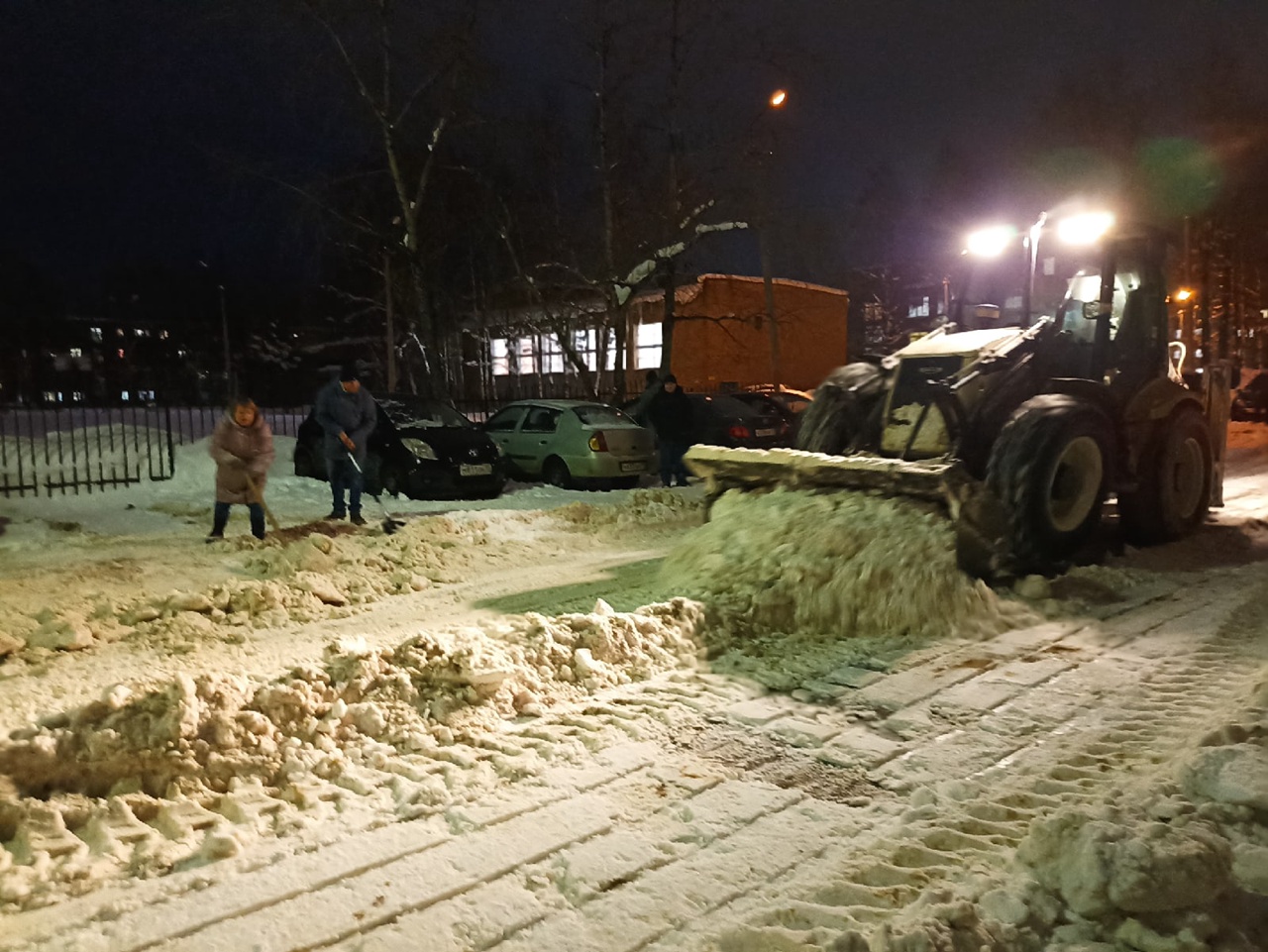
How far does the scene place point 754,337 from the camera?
2866 cm

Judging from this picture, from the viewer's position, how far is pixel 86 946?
2.87 meters

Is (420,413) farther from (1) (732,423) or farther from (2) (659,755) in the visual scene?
(2) (659,755)

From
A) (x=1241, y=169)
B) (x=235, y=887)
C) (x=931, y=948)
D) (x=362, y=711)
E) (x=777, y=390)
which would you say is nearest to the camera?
(x=931, y=948)

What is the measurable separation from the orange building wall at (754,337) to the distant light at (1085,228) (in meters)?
17.0

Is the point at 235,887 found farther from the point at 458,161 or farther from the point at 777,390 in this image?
the point at 458,161

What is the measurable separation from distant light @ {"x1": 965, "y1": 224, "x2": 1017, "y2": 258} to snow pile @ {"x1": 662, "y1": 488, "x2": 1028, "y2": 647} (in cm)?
345

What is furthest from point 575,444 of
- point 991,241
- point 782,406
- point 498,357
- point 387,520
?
point 498,357

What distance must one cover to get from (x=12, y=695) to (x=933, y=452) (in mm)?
6572

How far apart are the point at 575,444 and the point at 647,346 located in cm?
1533

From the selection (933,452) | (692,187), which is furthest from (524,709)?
(692,187)

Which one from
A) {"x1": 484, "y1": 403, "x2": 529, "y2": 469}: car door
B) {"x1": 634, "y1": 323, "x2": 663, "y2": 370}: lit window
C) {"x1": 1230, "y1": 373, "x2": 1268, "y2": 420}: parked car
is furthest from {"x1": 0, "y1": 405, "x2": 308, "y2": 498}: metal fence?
{"x1": 1230, "y1": 373, "x2": 1268, "y2": 420}: parked car

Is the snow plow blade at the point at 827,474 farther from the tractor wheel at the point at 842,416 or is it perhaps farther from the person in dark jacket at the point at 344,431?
the person in dark jacket at the point at 344,431

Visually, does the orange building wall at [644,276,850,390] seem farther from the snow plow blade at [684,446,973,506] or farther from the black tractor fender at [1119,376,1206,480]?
the snow plow blade at [684,446,973,506]

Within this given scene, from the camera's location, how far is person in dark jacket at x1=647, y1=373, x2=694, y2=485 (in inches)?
516
